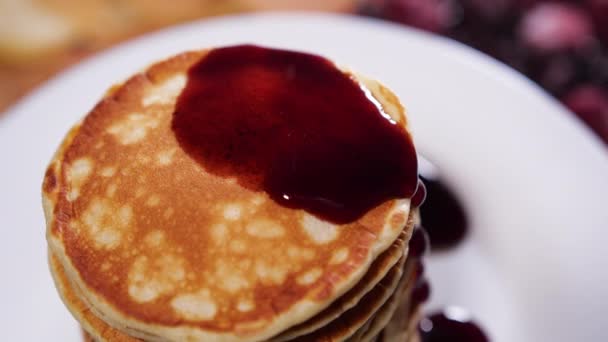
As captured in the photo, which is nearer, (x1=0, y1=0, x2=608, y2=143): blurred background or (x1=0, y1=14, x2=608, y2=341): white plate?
(x1=0, y1=14, x2=608, y2=341): white plate

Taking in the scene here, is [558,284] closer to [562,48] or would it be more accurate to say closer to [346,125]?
[346,125]

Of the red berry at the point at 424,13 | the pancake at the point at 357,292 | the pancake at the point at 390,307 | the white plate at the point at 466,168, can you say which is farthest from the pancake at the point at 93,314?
the red berry at the point at 424,13

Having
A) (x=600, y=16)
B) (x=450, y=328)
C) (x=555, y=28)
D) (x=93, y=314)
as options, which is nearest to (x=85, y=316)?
(x=93, y=314)

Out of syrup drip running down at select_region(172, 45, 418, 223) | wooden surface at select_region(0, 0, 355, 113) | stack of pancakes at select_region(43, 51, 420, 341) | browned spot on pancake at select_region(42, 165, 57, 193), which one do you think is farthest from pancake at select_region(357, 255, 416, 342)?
wooden surface at select_region(0, 0, 355, 113)

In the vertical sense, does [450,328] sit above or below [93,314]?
below

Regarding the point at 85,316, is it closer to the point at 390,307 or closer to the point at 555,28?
the point at 390,307

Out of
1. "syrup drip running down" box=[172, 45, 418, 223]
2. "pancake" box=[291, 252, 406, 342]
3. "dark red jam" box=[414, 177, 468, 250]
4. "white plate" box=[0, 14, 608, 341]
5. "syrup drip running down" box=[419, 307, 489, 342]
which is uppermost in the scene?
"syrup drip running down" box=[172, 45, 418, 223]

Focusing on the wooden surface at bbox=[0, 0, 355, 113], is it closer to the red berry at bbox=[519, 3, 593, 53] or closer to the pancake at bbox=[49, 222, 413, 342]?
the red berry at bbox=[519, 3, 593, 53]

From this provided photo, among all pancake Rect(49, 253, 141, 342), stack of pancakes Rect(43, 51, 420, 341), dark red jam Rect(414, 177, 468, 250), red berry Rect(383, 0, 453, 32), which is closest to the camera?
stack of pancakes Rect(43, 51, 420, 341)
